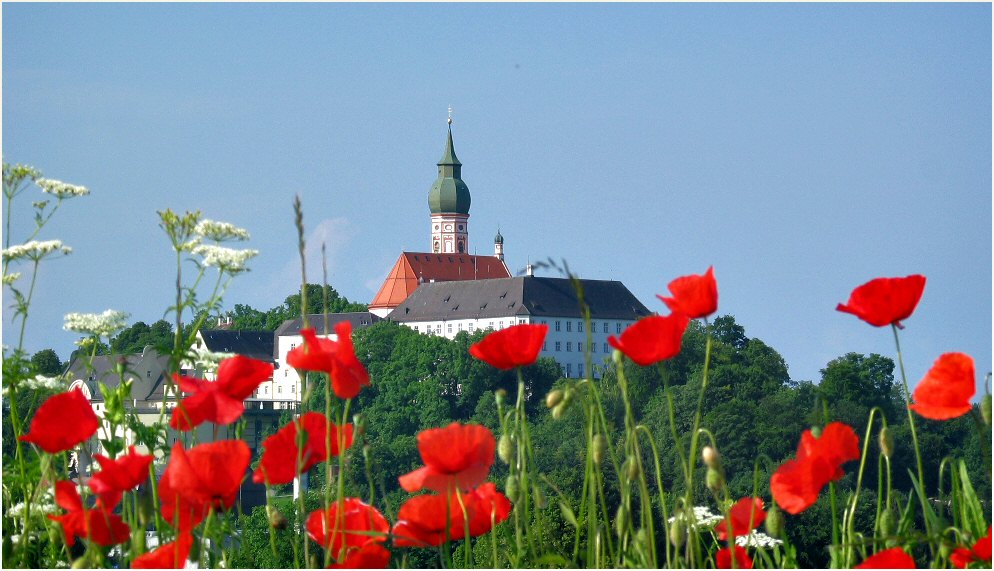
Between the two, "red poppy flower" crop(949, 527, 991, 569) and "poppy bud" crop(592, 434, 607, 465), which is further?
"poppy bud" crop(592, 434, 607, 465)

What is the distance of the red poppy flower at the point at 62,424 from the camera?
2301mm

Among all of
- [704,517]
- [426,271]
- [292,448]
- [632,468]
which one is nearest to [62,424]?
[292,448]

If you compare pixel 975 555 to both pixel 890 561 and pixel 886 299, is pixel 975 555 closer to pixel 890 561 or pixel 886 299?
pixel 890 561

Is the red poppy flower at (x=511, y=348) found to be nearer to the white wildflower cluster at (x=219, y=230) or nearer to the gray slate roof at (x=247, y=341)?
the white wildflower cluster at (x=219, y=230)

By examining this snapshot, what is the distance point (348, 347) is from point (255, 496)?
74.3m

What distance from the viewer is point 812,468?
2.16 meters

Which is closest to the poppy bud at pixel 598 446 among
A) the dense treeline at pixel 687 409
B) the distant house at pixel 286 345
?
the dense treeline at pixel 687 409

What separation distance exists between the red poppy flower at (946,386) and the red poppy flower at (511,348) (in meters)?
0.53

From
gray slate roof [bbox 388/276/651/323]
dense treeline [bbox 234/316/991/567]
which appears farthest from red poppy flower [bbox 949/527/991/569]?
gray slate roof [bbox 388/276/651/323]

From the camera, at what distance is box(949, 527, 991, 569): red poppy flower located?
1.95 meters

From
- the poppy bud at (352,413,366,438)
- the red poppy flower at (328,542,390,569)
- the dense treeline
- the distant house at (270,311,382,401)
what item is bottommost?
the red poppy flower at (328,542,390,569)

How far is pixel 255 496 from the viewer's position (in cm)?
7494

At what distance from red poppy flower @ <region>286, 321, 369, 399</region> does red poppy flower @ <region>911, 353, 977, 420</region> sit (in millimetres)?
756

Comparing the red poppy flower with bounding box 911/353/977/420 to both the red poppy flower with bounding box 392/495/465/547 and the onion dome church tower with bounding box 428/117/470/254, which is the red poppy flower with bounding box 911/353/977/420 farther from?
the onion dome church tower with bounding box 428/117/470/254
